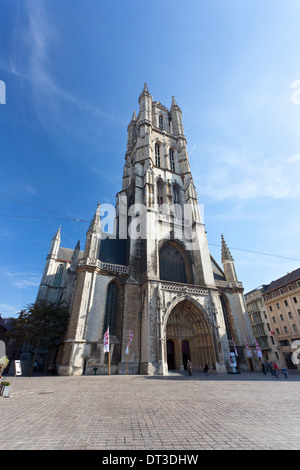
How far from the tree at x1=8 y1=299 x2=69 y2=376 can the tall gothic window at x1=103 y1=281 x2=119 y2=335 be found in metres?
4.35

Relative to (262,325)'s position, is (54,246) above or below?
above

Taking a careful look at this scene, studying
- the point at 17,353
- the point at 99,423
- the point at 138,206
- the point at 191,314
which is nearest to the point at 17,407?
the point at 99,423

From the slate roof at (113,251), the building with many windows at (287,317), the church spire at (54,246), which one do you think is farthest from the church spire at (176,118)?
the building with many windows at (287,317)

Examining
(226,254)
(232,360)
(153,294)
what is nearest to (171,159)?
(226,254)

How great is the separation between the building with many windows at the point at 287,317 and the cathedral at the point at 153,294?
41.6ft

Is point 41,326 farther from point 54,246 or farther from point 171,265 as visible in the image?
point 54,246

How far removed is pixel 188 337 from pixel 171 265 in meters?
7.91

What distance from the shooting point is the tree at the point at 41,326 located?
19297mm

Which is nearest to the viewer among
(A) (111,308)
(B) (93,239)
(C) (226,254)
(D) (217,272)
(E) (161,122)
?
(A) (111,308)

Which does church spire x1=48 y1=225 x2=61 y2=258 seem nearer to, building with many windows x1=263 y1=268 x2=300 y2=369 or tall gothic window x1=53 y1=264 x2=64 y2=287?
tall gothic window x1=53 y1=264 x2=64 y2=287

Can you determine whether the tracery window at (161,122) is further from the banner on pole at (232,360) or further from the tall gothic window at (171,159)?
the banner on pole at (232,360)

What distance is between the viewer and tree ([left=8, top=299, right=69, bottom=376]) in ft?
63.3

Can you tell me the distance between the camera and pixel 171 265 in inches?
995

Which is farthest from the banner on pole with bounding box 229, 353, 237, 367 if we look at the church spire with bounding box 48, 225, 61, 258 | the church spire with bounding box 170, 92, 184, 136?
the church spire with bounding box 170, 92, 184, 136
